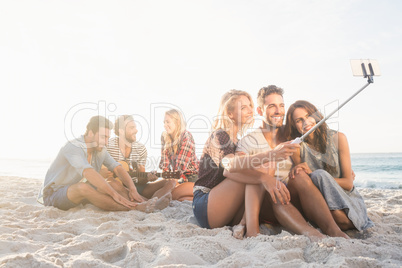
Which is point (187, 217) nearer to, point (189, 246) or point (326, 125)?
point (189, 246)

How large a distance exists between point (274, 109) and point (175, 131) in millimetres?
2163

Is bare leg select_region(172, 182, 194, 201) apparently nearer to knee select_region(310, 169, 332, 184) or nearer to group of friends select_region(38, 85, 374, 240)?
group of friends select_region(38, 85, 374, 240)

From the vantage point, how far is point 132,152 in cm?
457

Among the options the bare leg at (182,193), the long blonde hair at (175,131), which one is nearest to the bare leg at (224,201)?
the bare leg at (182,193)

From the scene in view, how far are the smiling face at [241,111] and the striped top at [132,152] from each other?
97.0 inches

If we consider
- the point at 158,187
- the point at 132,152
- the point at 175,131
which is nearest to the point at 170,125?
the point at 175,131

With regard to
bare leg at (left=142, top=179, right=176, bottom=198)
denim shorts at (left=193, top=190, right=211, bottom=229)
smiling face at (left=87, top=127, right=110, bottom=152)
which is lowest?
bare leg at (left=142, top=179, right=176, bottom=198)

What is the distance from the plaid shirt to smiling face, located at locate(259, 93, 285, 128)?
6.59ft

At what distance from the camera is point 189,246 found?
1909mm

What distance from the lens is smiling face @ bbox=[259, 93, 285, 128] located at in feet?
8.64

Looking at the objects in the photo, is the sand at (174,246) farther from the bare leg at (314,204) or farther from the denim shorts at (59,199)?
the denim shorts at (59,199)

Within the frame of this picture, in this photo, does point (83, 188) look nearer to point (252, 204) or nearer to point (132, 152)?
point (132, 152)

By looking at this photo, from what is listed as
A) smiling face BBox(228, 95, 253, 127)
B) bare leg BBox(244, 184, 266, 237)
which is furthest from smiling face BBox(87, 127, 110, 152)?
bare leg BBox(244, 184, 266, 237)

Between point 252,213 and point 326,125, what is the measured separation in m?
1.01
